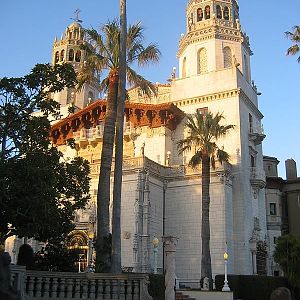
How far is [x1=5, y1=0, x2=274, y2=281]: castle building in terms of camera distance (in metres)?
35.8

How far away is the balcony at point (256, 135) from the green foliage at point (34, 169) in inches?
960

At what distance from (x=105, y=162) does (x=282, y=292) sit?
1389 cm

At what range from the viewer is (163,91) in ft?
150

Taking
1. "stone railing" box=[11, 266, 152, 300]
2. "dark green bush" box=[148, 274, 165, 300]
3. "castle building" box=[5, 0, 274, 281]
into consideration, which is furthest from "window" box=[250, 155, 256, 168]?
"stone railing" box=[11, 266, 152, 300]

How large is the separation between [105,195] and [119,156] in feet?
6.84

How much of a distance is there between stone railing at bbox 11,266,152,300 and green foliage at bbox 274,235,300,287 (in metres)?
18.9

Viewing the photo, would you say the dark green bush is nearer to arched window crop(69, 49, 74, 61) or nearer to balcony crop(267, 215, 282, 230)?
balcony crop(267, 215, 282, 230)

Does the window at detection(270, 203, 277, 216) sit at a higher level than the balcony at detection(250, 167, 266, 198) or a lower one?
lower

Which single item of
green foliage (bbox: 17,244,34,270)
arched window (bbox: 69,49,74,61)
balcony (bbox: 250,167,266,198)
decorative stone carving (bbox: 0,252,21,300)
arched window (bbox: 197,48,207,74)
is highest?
arched window (bbox: 69,49,74,61)

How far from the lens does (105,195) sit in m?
18.5

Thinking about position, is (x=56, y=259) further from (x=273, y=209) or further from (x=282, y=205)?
(x=282, y=205)

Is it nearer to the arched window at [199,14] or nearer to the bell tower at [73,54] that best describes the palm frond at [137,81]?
the arched window at [199,14]

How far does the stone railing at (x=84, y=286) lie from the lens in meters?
14.5

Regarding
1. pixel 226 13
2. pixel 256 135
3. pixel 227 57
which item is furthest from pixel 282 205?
pixel 226 13
